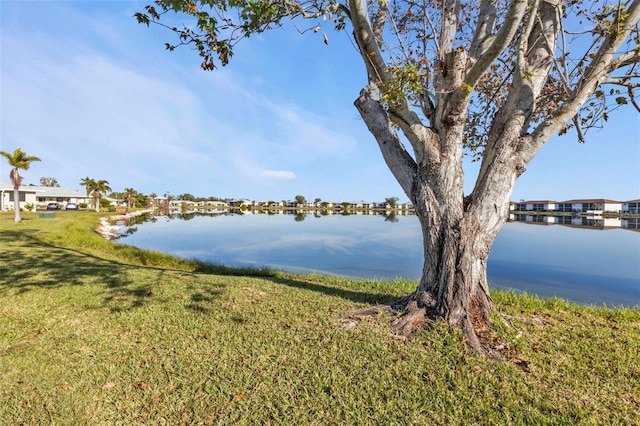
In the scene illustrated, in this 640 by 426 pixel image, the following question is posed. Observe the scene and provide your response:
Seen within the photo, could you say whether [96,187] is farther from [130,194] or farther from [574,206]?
[574,206]

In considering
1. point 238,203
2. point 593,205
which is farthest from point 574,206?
point 238,203

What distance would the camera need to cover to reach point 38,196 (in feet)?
170

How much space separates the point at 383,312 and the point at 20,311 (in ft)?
18.6

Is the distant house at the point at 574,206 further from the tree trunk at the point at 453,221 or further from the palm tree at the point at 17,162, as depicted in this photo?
the palm tree at the point at 17,162

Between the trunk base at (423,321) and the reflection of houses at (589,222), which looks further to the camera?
the reflection of houses at (589,222)

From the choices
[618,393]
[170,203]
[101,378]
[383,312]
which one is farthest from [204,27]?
[170,203]

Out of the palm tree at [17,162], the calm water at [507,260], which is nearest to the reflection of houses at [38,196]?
the palm tree at [17,162]

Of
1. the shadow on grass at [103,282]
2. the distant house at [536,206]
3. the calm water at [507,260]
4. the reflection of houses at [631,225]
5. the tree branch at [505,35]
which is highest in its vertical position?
→ the distant house at [536,206]

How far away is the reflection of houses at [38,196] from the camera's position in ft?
126

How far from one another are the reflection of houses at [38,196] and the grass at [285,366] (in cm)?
4843

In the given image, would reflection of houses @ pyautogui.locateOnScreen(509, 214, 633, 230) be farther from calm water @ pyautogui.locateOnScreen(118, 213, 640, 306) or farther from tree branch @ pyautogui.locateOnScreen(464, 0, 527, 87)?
tree branch @ pyautogui.locateOnScreen(464, 0, 527, 87)

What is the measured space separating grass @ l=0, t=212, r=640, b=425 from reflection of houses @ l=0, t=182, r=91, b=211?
4843 cm

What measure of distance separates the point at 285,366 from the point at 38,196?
68949mm

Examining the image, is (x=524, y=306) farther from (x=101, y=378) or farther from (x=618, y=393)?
(x=101, y=378)
